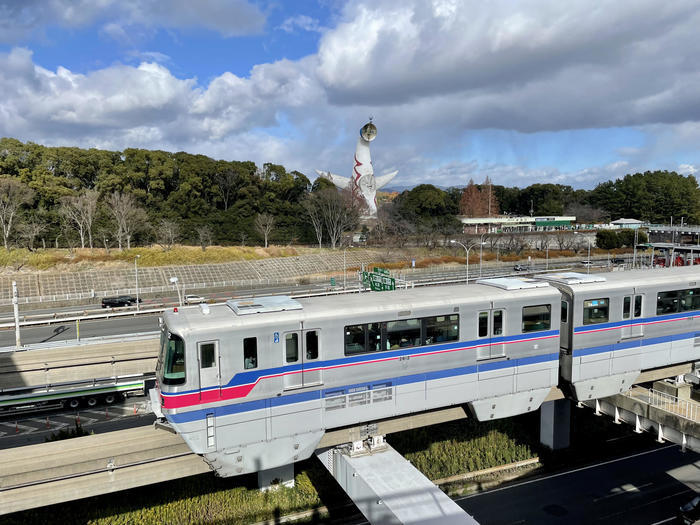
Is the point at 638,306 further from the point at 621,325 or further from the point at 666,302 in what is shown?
the point at 666,302

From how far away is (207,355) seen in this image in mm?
11531

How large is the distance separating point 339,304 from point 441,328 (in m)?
3.15

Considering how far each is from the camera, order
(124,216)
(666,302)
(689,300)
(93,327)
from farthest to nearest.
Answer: (124,216) < (93,327) < (689,300) < (666,302)

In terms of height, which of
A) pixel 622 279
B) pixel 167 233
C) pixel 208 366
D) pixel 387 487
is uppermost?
pixel 167 233

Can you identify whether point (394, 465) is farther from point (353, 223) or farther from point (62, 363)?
point (353, 223)

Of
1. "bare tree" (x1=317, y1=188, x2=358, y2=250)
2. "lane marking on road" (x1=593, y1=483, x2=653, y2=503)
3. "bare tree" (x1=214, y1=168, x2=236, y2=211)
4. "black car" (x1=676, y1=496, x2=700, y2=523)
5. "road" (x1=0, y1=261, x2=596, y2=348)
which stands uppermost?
"bare tree" (x1=214, y1=168, x2=236, y2=211)

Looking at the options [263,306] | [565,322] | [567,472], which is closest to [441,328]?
[565,322]

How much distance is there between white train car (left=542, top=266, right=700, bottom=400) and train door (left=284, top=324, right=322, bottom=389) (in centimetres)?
877

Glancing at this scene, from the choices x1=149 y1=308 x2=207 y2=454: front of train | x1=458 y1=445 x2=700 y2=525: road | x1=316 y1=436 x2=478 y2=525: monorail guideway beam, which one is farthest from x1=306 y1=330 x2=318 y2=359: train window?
x1=458 y1=445 x2=700 y2=525: road

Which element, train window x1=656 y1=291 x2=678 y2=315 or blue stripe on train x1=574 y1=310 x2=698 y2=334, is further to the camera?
train window x1=656 y1=291 x2=678 y2=315

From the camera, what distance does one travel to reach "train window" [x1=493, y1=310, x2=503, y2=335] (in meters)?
14.7

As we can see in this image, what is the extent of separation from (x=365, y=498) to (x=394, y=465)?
1.38 metres

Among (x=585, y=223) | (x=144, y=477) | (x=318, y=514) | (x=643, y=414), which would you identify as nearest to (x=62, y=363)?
(x=144, y=477)

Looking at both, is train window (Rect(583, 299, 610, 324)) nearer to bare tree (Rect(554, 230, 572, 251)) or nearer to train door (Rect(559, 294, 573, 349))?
train door (Rect(559, 294, 573, 349))
